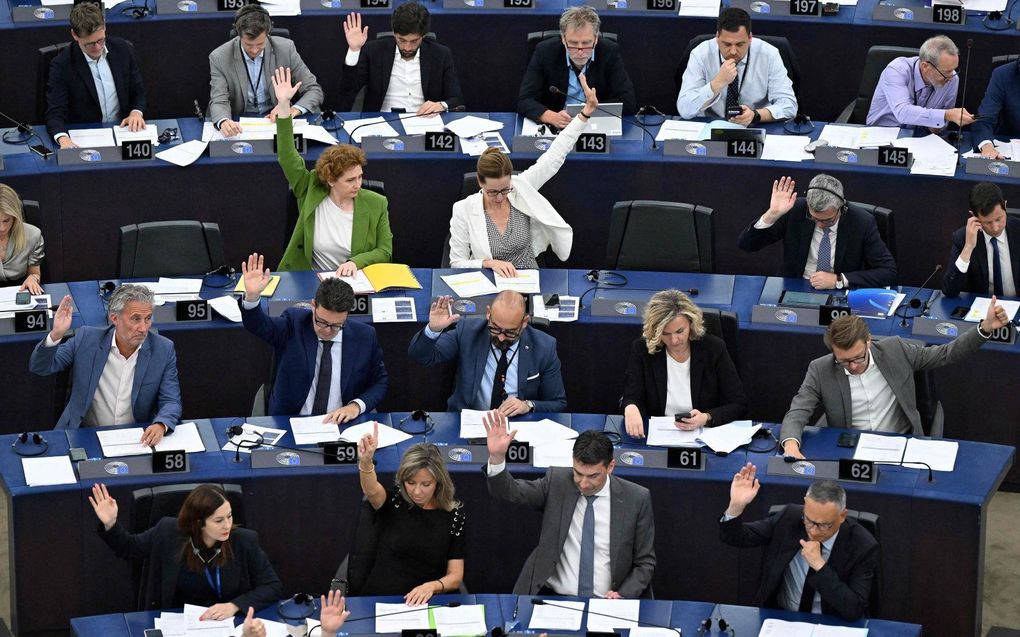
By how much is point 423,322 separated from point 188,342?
3.49 feet

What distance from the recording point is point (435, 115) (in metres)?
9.29

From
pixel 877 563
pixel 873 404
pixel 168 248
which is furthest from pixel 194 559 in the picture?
pixel 873 404

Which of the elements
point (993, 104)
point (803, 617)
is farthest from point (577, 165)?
point (803, 617)

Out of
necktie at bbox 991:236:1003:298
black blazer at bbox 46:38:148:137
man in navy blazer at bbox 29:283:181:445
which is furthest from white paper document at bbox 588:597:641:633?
black blazer at bbox 46:38:148:137

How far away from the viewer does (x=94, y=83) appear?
917 cm

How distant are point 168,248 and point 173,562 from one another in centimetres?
217

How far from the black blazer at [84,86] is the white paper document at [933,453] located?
181 inches

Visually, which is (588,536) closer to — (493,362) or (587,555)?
(587,555)

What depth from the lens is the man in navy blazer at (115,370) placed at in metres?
7.05

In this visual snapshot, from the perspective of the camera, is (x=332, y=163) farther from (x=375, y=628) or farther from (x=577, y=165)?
(x=375, y=628)

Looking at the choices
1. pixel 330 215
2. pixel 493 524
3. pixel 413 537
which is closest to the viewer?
pixel 413 537

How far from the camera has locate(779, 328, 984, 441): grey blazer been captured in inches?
281

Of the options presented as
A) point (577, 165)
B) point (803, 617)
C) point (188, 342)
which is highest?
point (577, 165)

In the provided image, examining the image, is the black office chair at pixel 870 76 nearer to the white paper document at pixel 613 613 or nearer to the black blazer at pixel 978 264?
the black blazer at pixel 978 264
